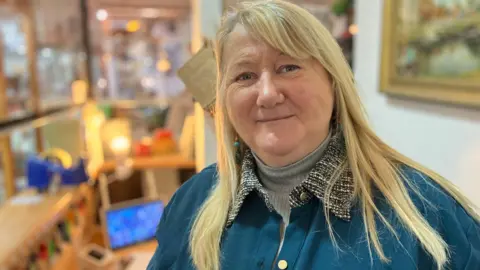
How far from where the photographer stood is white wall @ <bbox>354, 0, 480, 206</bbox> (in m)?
1.29

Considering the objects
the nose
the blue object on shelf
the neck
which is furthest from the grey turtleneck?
the blue object on shelf

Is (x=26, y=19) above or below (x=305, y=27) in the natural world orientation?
above

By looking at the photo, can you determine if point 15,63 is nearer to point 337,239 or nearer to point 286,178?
point 286,178

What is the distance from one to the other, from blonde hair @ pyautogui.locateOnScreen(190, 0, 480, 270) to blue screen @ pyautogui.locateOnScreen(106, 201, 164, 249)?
99 centimetres

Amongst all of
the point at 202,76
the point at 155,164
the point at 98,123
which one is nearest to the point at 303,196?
the point at 202,76

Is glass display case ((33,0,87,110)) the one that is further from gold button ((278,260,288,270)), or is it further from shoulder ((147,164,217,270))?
gold button ((278,260,288,270))

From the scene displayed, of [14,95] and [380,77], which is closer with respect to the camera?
[380,77]

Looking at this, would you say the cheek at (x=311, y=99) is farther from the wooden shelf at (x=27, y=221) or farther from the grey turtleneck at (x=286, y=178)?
the wooden shelf at (x=27, y=221)

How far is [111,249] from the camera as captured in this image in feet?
6.09

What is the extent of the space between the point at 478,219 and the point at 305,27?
0.46 metres

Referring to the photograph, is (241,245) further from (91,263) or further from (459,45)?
(91,263)

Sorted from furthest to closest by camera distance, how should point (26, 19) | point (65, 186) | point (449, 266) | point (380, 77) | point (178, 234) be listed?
1. point (26, 19)
2. point (65, 186)
3. point (380, 77)
4. point (178, 234)
5. point (449, 266)

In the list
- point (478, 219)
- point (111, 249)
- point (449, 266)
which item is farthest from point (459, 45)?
point (111, 249)

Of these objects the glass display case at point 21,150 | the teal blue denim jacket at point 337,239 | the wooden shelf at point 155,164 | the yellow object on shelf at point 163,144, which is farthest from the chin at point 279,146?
the glass display case at point 21,150
